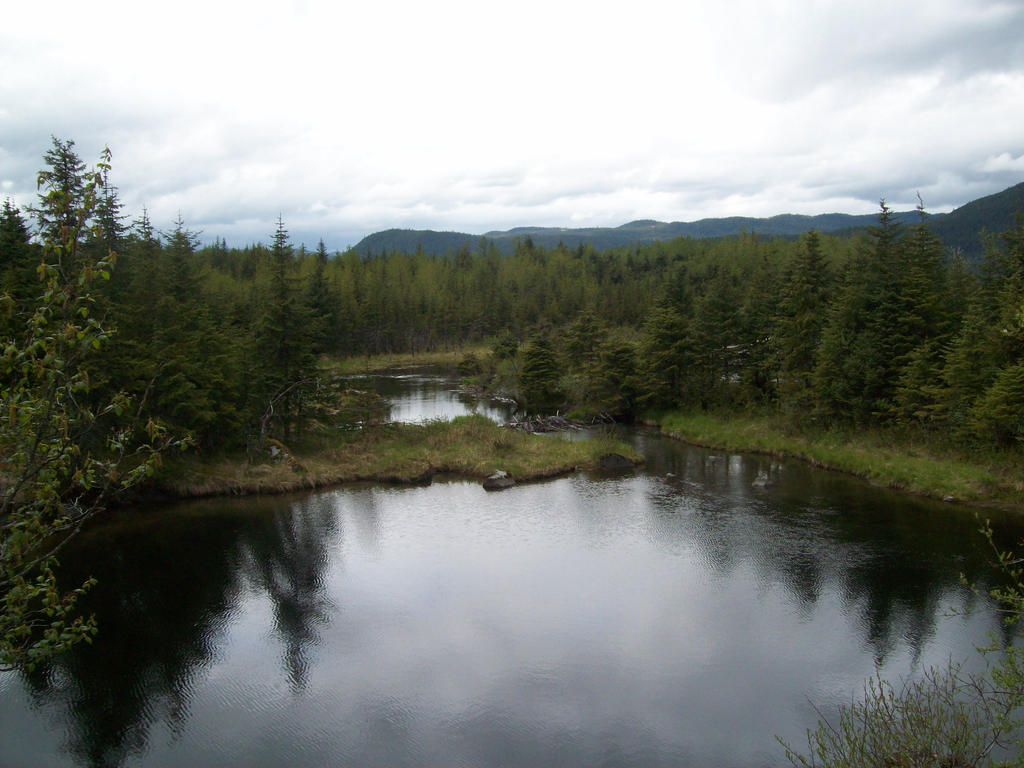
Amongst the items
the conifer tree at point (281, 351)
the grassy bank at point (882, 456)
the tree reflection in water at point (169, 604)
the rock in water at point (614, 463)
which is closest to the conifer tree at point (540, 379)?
the grassy bank at point (882, 456)

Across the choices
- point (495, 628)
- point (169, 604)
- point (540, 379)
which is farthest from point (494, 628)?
point (540, 379)

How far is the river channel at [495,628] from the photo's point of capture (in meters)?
15.0

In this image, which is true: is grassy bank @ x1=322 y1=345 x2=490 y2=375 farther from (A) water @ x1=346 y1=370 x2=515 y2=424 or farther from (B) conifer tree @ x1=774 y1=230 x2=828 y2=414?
(B) conifer tree @ x1=774 y1=230 x2=828 y2=414

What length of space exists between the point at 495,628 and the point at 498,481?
48.7ft

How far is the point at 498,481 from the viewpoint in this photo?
113 feet

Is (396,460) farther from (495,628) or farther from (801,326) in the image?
(801,326)

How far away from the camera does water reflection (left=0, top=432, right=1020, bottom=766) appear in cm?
1507

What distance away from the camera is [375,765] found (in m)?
14.2

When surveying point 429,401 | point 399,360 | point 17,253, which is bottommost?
point 429,401

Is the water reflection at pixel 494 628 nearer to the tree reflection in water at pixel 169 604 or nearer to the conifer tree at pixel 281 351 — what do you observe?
the tree reflection in water at pixel 169 604

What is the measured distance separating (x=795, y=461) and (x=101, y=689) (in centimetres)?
3473

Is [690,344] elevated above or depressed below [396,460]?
above

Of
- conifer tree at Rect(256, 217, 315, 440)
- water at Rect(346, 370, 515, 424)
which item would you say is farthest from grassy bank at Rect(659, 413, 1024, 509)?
conifer tree at Rect(256, 217, 315, 440)

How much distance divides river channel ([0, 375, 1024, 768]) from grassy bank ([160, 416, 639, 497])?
6.03 feet
